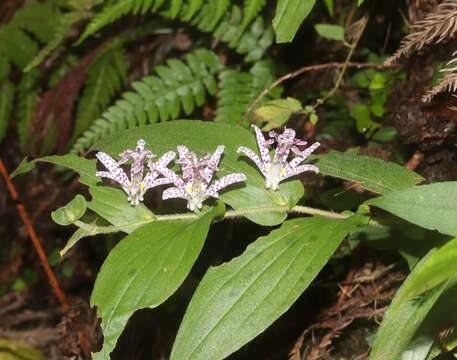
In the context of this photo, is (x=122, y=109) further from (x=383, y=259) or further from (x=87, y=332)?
(x=383, y=259)

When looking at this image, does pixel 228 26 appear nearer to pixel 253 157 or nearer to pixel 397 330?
pixel 253 157

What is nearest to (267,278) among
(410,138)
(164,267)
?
(164,267)

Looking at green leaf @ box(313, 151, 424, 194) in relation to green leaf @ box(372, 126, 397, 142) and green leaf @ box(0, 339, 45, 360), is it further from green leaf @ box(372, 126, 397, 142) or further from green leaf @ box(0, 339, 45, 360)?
green leaf @ box(0, 339, 45, 360)

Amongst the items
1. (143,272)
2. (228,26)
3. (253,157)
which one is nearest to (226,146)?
(253,157)

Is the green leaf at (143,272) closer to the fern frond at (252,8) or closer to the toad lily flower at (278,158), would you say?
the toad lily flower at (278,158)

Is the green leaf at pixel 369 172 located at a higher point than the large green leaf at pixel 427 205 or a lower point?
lower

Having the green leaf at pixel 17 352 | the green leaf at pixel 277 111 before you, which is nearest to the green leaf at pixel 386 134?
the green leaf at pixel 277 111
